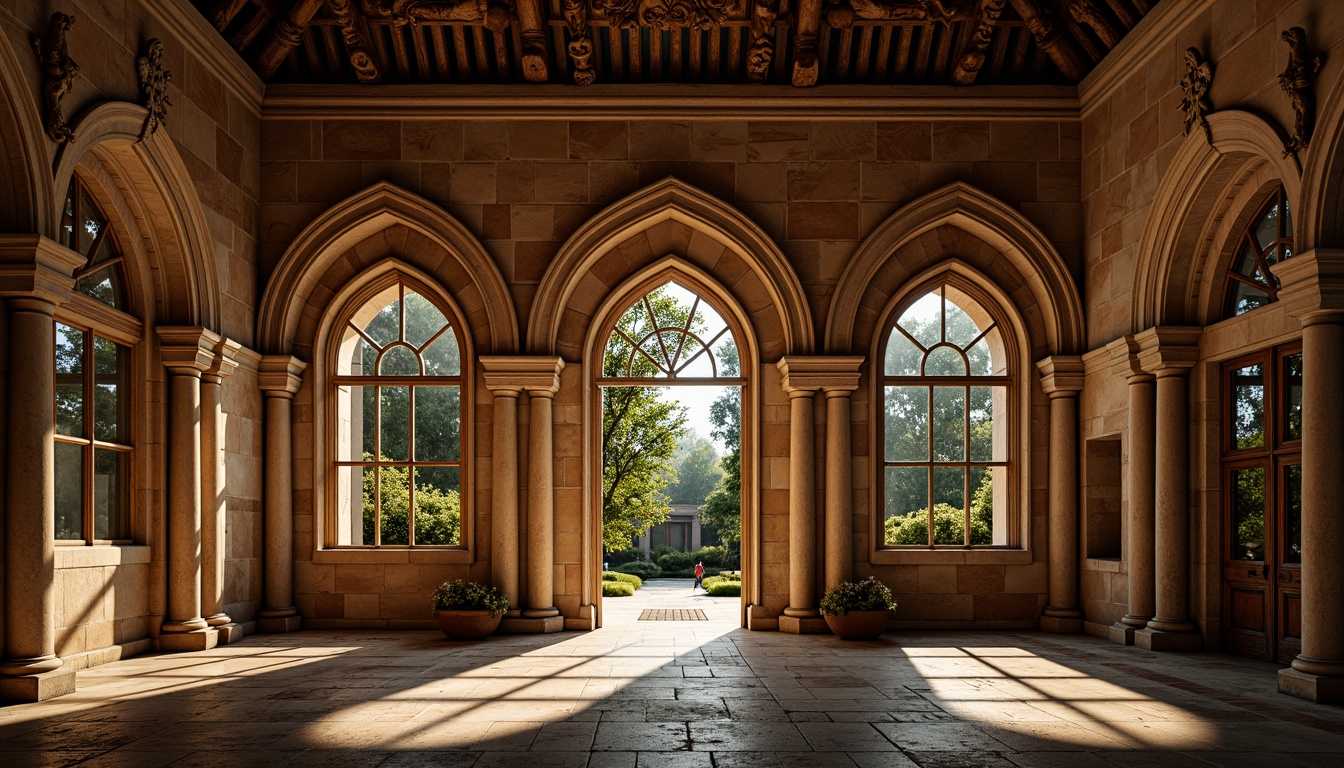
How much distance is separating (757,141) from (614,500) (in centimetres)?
1196

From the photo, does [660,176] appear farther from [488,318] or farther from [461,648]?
[461,648]

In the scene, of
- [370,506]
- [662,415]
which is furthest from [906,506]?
[662,415]

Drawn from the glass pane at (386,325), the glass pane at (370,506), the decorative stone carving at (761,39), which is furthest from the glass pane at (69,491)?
the decorative stone carving at (761,39)

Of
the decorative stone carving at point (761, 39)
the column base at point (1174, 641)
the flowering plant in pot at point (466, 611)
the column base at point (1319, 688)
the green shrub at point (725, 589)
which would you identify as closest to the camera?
the column base at point (1319, 688)

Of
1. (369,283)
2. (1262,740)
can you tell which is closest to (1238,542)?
(1262,740)

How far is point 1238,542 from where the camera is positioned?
998 centimetres

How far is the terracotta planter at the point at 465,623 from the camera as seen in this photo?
11.1 meters

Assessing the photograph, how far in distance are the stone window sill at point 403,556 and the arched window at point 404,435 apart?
8.8 inches

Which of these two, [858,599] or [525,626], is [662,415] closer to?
[525,626]

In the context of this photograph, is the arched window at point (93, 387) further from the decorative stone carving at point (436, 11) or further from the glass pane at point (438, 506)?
the decorative stone carving at point (436, 11)

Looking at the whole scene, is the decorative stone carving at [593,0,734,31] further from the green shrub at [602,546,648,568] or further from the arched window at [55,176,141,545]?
the green shrub at [602,546,648,568]

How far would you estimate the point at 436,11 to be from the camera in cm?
1130

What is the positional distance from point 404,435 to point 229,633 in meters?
2.67

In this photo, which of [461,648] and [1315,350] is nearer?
[1315,350]
